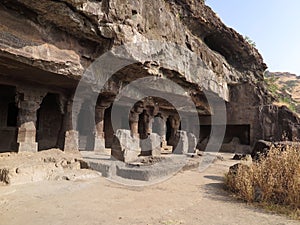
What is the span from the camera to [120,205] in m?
3.85

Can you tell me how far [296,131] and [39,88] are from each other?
13.5 meters

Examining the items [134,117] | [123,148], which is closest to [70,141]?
[123,148]

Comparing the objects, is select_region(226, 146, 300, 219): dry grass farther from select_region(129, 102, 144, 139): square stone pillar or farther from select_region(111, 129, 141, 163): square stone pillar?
select_region(129, 102, 144, 139): square stone pillar

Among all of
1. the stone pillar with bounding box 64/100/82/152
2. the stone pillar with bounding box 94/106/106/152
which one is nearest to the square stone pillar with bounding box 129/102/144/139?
the stone pillar with bounding box 94/106/106/152

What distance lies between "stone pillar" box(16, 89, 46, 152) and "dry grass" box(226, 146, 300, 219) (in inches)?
265

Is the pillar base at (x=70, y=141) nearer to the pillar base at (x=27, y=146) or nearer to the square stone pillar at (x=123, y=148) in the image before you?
the pillar base at (x=27, y=146)

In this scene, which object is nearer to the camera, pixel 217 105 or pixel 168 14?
pixel 168 14

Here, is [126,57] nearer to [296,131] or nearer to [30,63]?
[30,63]

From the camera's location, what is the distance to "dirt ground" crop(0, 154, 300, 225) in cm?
319

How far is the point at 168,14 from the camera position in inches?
412

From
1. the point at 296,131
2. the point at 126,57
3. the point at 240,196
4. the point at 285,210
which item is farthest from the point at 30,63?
the point at 296,131

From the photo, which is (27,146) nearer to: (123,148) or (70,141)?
(70,141)

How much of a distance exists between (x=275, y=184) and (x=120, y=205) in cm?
258

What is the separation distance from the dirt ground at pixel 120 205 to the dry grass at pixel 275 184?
11.5 inches
